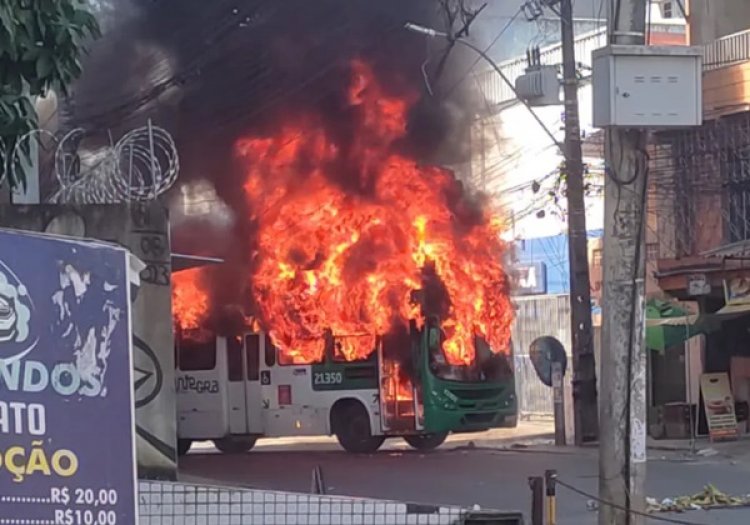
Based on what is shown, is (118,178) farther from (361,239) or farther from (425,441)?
(425,441)

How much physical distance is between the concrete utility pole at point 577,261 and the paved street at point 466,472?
2.98 feet

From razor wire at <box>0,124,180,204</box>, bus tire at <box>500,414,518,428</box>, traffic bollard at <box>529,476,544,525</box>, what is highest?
razor wire at <box>0,124,180,204</box>

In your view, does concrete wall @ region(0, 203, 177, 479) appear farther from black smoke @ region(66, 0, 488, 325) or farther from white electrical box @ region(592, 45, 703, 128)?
black smoke @ region(66, 0, 488, 325)

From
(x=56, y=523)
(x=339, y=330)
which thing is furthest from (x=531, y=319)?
(x=56, y=523)

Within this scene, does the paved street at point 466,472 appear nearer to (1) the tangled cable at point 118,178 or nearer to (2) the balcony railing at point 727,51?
(1) the tangled cable at point 118,178

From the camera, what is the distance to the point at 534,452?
21.3 meters

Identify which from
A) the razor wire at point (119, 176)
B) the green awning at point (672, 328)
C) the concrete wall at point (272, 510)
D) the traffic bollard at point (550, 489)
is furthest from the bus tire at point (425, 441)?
the concrete wall at point (272, 510)

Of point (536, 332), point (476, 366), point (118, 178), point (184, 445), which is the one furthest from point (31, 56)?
point (536, 332)

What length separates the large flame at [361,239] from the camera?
21.3 metres

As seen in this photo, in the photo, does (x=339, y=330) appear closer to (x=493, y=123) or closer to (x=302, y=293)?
(x=302, y=293)

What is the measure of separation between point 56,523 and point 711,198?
775 inches

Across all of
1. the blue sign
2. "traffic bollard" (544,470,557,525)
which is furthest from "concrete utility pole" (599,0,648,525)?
the blue sign

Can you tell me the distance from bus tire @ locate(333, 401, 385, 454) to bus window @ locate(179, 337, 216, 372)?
264cm

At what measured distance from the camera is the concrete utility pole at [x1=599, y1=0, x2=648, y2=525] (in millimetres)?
8688
